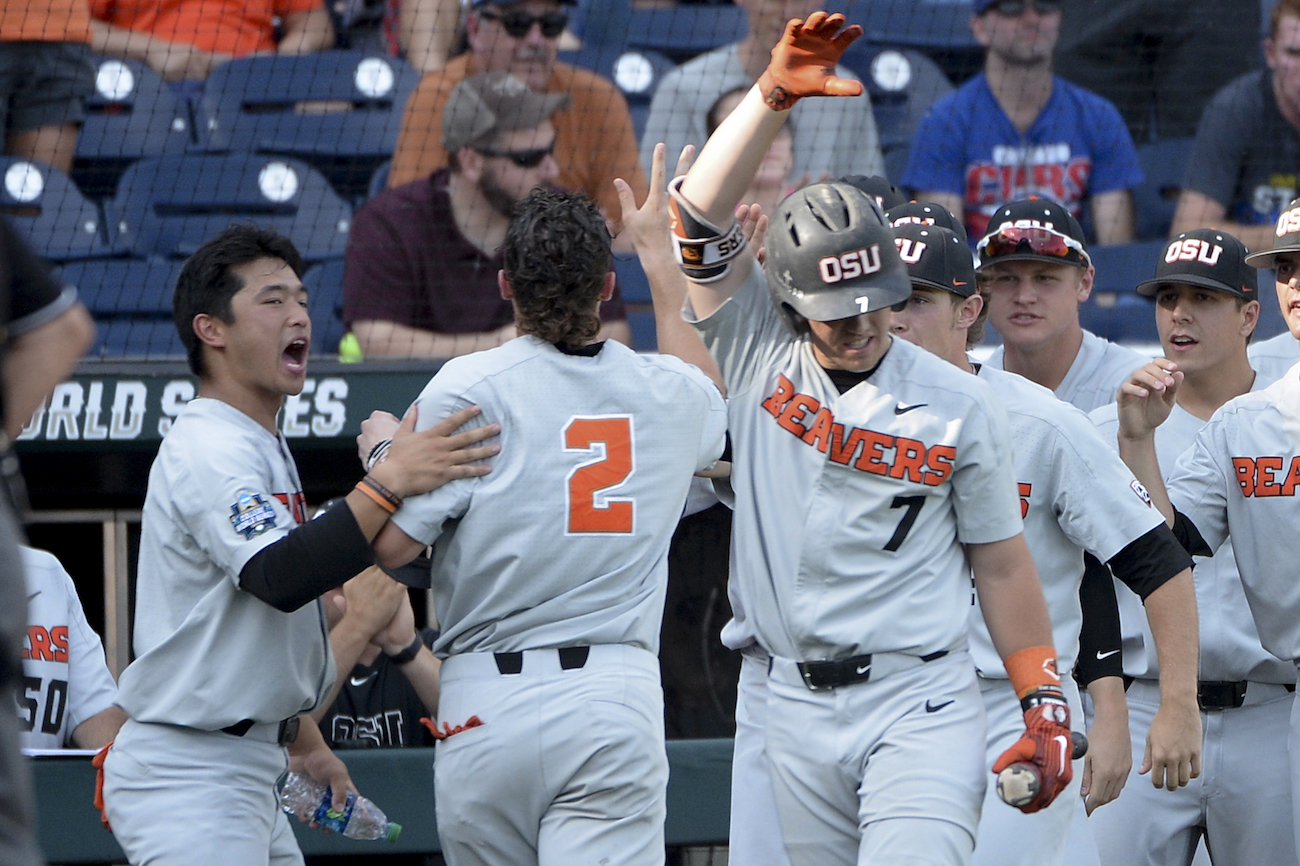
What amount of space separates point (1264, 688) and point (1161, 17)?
389cm

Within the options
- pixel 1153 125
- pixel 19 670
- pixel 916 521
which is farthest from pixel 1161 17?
pixel 19 670

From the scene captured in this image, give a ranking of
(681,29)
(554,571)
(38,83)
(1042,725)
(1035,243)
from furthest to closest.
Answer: (681,29) → (38,83) → (1035,243) → (554,571) → (1042,725)

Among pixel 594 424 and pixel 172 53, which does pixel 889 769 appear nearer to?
pixel 594 424

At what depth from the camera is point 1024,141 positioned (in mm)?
6320

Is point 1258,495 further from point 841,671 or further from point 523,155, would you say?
point 523,155

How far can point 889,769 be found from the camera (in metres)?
2.48

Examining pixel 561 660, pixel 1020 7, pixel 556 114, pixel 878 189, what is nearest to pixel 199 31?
pixel 556 114

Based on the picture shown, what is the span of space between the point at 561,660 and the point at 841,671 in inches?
18.9

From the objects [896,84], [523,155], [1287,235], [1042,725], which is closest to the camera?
[1042,725]

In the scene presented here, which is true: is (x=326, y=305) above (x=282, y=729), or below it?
above

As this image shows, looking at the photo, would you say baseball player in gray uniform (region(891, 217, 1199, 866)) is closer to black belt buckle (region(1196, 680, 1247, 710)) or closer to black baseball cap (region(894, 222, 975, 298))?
black baseball cap (region(894, 222, 975, 298))

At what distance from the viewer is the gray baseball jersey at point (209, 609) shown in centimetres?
292

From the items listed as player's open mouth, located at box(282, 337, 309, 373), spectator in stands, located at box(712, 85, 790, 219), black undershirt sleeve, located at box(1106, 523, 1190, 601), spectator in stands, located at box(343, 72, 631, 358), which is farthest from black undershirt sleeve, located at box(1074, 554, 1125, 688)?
spectator in stands, located at box(712, 85, 790, 219)

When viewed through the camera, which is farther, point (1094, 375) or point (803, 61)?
point (1094, 375)
